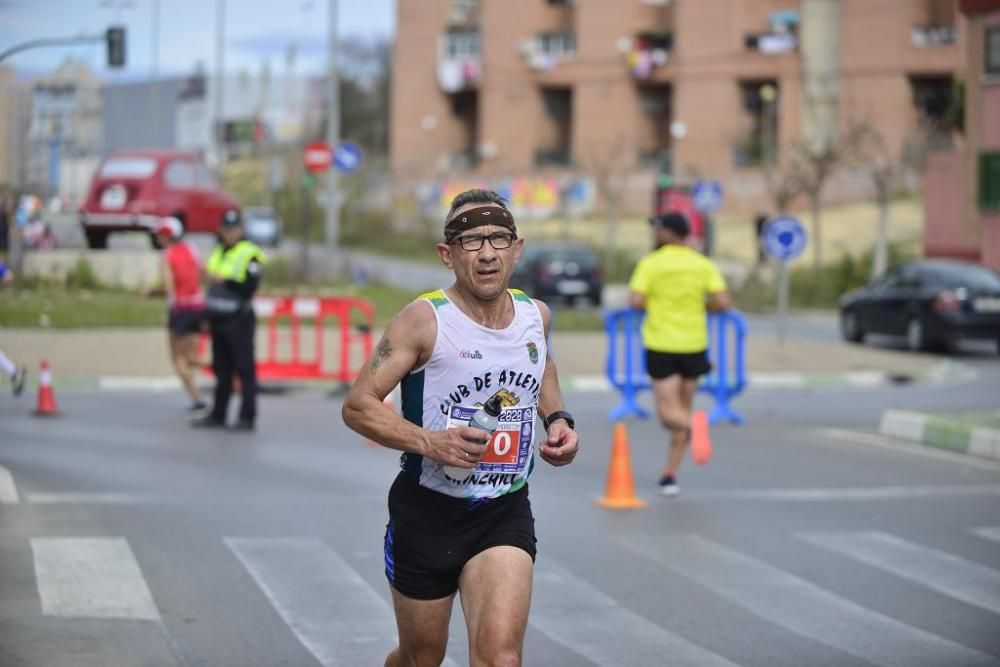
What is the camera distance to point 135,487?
12.5m

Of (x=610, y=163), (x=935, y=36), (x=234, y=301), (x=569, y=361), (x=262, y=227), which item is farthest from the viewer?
(x=610, y=163)

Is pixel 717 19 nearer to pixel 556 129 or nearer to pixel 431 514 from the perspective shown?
pixel 556 129

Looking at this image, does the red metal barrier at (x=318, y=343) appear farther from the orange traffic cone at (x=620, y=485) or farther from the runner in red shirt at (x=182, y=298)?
the orange traffic cone at (x=620, y=485)

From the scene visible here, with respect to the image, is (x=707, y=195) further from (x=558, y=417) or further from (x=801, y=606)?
(x=558, y=417)

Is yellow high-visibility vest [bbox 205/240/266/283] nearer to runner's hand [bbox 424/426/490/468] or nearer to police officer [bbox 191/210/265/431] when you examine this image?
police officer [bbox 191/210/265/431]

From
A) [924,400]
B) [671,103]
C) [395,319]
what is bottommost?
[924,400]

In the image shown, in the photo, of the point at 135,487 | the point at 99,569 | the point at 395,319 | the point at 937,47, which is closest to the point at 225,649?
the point at 99,569

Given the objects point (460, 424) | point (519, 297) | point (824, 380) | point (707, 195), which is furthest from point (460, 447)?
point (707, 195)

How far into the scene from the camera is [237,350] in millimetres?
15586

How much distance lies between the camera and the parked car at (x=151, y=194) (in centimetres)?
3244

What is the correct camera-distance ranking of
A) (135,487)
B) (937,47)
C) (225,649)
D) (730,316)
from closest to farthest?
1. (225,649)
2. (135,487)
3. (730,316)
4. (937,47)

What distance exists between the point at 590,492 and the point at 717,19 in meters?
65.9

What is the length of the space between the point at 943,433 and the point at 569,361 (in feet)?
30.8

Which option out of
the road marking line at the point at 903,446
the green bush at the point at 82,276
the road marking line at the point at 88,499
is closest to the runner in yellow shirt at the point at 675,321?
the road marking line at the point at 903,446
